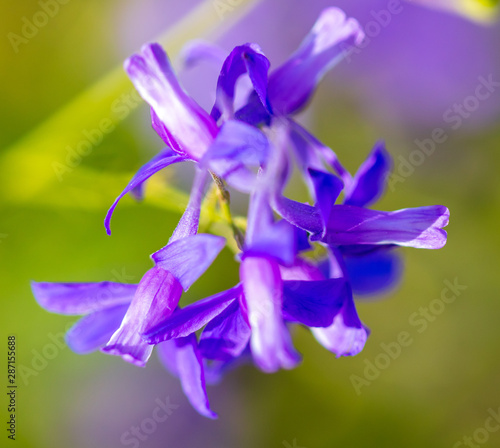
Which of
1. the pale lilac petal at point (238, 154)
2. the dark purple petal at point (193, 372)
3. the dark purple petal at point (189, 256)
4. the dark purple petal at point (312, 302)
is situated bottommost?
the dark purple petal at point (193, 372)

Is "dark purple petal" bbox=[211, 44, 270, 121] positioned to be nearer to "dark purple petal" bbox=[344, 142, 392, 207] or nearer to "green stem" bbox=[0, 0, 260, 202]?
"dark purple petal" bbox=[344, 142, 392, 207]

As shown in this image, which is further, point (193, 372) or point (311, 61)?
point (311, 61)

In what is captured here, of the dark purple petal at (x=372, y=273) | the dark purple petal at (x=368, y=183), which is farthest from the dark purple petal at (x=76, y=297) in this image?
the dark purple petal at (x=372, y=273)

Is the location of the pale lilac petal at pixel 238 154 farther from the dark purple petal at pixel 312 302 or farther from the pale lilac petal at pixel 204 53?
the pale lilac petal at pixel 204 53

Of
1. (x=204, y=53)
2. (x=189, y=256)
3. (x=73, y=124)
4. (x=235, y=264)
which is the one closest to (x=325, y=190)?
(x=189, y=256)

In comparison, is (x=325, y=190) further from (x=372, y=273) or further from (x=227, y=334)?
(x=372, y=273)

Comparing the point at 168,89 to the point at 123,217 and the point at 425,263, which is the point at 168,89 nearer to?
the point at 123,217

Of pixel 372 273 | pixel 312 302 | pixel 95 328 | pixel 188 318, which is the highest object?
pixel 372 273
